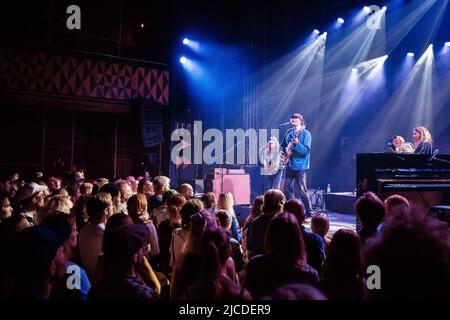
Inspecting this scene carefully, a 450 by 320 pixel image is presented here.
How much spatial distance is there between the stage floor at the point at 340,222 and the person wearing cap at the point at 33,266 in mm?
5897

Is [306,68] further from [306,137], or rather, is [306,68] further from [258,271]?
[258,271]

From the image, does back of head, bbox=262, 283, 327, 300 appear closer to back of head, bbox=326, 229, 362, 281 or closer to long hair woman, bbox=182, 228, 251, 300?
long hair woman, bbox=182, 228, 251, 300

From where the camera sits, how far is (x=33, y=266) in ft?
5.52

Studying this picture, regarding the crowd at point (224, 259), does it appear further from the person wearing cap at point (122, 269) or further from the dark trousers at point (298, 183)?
the dark trousers at point (298, 183)

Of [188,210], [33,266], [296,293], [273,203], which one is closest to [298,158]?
[273,203]

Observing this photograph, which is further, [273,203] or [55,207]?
[273,203]

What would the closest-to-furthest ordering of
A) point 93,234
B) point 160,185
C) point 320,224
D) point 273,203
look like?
point 93,234
point 320,224
point 273,203
point 160,185

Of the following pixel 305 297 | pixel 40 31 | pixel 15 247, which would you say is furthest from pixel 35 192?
pixel 40 31

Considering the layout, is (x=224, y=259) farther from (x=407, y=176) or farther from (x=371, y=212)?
(x=407, y=176)

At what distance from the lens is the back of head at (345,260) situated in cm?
204

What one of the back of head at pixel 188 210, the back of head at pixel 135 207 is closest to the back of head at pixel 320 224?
the back of head at pixel 188 210

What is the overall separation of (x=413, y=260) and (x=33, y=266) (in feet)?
5.04

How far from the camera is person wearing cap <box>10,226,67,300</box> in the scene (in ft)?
5.47

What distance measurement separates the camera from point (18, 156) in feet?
36.2
